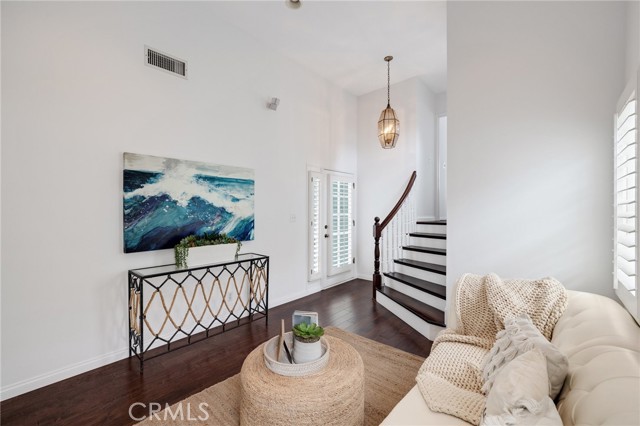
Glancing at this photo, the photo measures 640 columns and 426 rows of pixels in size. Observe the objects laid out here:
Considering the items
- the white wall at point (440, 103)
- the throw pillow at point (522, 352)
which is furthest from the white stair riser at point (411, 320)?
the white wall at point (440, 103)

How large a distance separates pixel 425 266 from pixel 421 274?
0.40 feet

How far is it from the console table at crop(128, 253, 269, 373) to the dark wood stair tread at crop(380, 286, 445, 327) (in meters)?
1.61

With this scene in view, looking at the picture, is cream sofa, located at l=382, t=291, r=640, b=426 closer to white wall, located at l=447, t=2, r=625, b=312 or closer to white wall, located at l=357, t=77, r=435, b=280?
white wall, located at l=447, t=2, r=625, b=312

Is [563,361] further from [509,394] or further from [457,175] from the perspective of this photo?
[457,175]

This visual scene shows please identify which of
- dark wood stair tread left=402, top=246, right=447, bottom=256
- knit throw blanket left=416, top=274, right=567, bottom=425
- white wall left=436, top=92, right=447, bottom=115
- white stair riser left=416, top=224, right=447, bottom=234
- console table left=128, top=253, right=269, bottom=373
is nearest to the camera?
knit throw blanket left=416, top=274, right=567, bottom=425

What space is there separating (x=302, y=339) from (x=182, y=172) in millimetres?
2157

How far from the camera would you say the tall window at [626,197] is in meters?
1.53

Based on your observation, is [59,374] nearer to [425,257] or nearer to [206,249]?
[206,249]

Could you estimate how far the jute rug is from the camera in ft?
6.00

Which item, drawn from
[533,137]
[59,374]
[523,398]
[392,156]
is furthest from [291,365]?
[392,156]

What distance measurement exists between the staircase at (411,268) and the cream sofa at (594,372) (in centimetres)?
147

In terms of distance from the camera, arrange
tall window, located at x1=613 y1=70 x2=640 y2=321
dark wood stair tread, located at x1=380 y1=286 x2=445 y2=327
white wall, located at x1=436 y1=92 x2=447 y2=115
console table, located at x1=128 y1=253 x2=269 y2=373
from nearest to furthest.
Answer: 1. tall window, located at x1=613 y1=70 x2=640 y2=321
2. console table, located at x1=128 y1=253 x2=269 y2=373
3. dark wood stair tread, located at x1=380 y1=286 x2=445 y2=327
4. white wall, located at x1=436 y1=92 x2=447 y2=115

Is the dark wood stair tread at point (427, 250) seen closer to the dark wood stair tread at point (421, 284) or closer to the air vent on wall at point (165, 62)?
the dark wood stair tread at point (421, 284)

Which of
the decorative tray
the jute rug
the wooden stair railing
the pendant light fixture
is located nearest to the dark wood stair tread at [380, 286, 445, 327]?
the wooden stair railing
